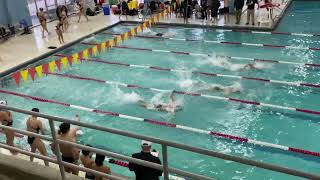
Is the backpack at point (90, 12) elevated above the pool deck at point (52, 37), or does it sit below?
above

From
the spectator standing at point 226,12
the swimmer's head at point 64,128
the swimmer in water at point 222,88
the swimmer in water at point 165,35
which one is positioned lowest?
the swimmer in water at point 222,88

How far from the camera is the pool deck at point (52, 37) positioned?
12414 millimetres

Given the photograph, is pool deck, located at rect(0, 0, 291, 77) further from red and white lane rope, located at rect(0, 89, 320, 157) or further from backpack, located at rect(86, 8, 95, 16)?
red and white lane rope, located at rect(0, 89, 320, 157)

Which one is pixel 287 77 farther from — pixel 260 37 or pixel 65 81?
pixel 65 81

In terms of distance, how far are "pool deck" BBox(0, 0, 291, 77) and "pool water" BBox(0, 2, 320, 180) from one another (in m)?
0.67

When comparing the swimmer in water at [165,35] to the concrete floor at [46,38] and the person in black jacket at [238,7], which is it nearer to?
the concrete floor at [46,38]

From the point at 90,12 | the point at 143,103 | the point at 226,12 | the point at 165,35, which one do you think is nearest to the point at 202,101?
the point at 143,103

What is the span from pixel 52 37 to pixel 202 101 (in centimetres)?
815

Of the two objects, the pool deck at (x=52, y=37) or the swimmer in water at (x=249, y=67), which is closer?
the swimmer in water at (x=249, y=67)

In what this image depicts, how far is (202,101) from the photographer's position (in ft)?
30.1

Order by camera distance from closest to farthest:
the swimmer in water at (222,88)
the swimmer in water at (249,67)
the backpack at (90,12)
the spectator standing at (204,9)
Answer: the swimmer in water at (222,88), the swimmer in water at (249,67), the spectator standing at (204,9), the backpack at (90,12)

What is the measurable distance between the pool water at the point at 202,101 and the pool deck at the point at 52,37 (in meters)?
0.67

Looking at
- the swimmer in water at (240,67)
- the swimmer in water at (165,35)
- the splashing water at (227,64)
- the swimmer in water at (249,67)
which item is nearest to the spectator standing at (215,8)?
the swimmer in water at (165,35)

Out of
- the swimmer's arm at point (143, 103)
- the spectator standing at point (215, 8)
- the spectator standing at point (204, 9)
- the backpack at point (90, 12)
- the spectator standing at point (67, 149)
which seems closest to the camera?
the spectator standing at point (67, 149)
